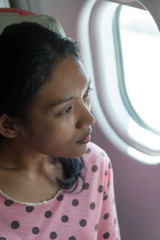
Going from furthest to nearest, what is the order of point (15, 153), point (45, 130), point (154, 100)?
point (154, 100), point (15, 153), point (45, 130)

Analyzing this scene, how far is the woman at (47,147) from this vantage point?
0.78 meters

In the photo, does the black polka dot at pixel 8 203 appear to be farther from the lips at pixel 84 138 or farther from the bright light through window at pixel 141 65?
the bright light through window at pixel 141 65

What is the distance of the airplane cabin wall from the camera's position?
46.8 inches

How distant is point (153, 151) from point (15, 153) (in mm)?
476

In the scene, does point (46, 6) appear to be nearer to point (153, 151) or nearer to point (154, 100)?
point (154, 100)

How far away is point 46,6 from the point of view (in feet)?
4.00

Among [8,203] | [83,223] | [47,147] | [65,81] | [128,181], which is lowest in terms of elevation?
[128,181]

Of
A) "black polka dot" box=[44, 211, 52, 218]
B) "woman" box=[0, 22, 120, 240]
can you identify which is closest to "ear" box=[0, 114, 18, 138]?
"woman" box=[0, 22, 120, 240]

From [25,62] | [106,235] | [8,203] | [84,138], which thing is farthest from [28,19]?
[106,235]

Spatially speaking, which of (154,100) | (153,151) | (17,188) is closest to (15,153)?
(17,188)

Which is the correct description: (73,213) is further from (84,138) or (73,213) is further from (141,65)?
(141,65)

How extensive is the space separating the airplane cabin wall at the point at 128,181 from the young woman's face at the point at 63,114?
41cm

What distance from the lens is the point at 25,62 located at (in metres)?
0.76

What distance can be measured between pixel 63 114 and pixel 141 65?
59 centimetres
